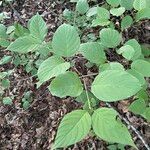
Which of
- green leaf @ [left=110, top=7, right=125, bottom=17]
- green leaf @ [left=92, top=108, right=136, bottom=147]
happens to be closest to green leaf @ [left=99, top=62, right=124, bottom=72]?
green leaf @ [left=92, top=108, right=136, bottom=147]

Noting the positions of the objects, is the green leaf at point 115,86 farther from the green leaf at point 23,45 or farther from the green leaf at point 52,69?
the green leaf at point 23,45

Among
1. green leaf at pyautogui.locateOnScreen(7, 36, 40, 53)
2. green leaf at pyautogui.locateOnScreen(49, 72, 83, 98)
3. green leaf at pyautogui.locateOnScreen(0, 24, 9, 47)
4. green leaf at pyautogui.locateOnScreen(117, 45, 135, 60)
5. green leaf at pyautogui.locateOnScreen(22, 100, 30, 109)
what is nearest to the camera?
green leaf at pyautogui.locateOnScreen(49, 72, 83, 98)

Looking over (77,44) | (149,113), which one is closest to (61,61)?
(77,44)

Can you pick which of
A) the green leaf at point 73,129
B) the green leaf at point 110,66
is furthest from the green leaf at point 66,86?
the green leaf at point 110,66

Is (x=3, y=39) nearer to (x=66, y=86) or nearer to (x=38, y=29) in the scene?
(x=38, y=29)

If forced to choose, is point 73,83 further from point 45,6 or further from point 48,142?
point 45,6

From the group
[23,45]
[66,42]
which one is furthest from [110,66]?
[23,45]

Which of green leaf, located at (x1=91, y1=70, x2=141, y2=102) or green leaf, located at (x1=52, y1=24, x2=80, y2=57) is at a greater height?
green leaf, located at (x1=52, y1=24, x2=80, y2=57)

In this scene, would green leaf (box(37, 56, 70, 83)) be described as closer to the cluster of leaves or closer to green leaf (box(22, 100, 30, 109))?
the cluster of leaves
